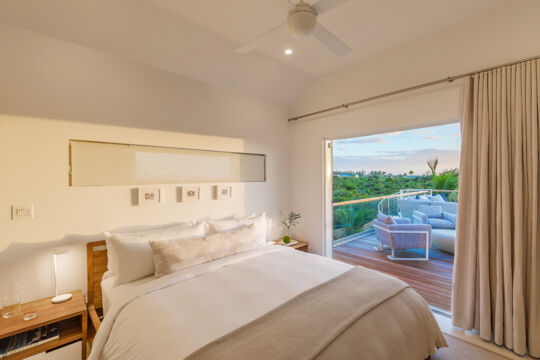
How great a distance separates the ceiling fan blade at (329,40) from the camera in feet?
5.26

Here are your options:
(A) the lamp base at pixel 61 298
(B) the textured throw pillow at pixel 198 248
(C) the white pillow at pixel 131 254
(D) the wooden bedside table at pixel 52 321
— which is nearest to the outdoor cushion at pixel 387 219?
(B) the textured throw pillow at pixel 198 248

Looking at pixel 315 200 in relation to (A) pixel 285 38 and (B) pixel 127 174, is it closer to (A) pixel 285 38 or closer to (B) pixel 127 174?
(A) pixel 285 38

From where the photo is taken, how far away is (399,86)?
2670 millimetres

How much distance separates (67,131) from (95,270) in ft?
4.08

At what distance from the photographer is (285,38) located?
252 cm

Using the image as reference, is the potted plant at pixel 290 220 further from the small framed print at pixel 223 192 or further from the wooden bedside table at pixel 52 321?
the wooden bedside table at pixel 52 321

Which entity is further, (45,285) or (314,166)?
(314,166)

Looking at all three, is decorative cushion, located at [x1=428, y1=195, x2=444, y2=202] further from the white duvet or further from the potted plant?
A: the white duvet

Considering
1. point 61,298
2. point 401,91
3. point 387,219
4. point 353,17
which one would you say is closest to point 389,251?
point 387,219

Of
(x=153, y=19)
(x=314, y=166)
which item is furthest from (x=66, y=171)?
(x=314, y=166)

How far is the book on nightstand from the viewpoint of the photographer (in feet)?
5.09

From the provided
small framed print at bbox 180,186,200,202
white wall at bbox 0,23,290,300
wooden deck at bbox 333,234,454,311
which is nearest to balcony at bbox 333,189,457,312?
wooden deck at bbox 333,234,454,311

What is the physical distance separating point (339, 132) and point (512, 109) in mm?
1666

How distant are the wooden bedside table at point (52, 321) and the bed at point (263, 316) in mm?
167
